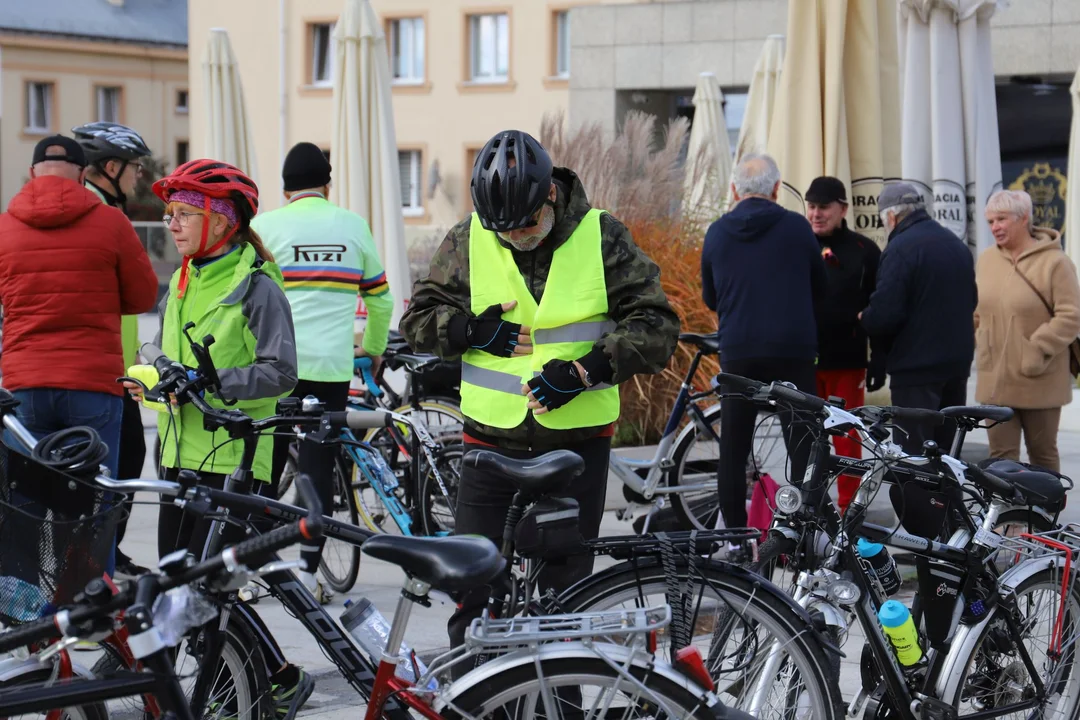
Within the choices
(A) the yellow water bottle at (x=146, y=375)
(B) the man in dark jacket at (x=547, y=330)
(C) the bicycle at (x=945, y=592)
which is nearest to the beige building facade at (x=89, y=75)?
(A) the yellow water bottle at (x=146, y=375)

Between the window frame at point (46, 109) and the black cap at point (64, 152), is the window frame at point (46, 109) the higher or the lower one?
the higher one

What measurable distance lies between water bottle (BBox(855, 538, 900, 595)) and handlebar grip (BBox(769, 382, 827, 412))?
0.39 m

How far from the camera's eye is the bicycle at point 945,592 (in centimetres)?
403

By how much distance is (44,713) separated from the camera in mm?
2721

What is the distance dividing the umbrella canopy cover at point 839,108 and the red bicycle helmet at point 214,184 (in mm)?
4066

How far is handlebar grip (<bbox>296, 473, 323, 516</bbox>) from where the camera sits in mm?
2582

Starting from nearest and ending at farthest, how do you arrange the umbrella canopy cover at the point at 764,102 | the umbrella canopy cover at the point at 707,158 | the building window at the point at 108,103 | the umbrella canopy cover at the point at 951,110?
the umbrella canopy cover at the point at 951,110, the umbrella canopy cover at the point at 707,158, the umbrella canopy cover at the point at 764,102, the building window at the point at 108,103

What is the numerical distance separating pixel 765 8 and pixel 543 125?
550 inches

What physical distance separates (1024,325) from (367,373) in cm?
317

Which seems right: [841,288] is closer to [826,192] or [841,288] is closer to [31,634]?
[826,192]

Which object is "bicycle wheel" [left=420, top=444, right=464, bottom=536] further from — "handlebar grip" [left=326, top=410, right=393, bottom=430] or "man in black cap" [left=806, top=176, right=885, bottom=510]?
"handlebar grip" [left=326, top=410, right=393, bottom=430]

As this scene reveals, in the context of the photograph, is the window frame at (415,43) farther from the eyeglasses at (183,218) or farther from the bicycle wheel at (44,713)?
the bicycle wheel at (44,713)

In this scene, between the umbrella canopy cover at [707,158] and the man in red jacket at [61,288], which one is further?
the umbrella canopy cover at [707,158]

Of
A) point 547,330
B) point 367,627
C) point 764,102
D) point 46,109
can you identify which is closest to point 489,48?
point 46,109
